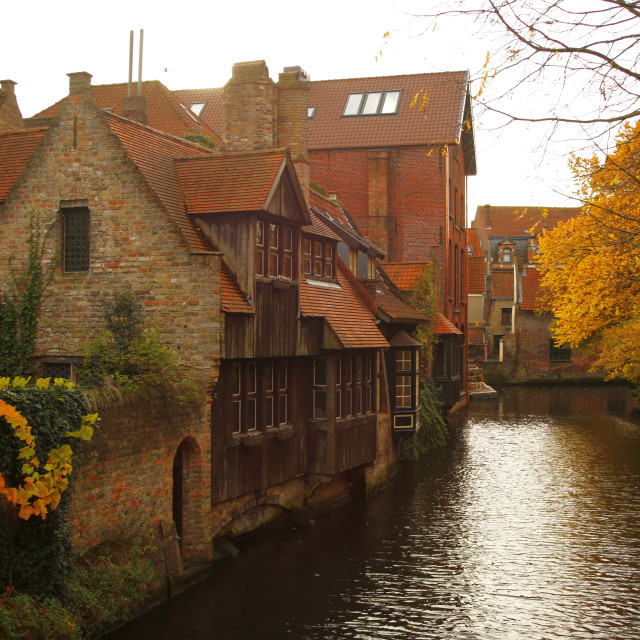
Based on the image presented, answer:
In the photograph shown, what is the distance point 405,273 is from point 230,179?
13923mm

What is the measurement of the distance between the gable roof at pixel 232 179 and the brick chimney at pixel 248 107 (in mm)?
2108

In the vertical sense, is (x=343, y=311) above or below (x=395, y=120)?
below

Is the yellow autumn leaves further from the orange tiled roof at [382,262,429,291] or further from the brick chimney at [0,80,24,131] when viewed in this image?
the brick chimney at [0,80,24,131]

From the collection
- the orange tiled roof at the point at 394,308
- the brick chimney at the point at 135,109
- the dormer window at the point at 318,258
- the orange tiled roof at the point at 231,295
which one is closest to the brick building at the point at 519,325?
the orange tiled roof at the point at 394,308

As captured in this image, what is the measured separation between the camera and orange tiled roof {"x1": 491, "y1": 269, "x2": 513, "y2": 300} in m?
65.6

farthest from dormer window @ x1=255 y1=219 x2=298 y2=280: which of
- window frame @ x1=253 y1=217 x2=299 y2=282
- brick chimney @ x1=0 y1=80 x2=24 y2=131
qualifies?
brick chimney @ x1=0 y1=80 x2=24 y2=131

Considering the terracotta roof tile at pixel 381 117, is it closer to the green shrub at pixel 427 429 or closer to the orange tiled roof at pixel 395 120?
the orange tiled roof at pixel 395 120

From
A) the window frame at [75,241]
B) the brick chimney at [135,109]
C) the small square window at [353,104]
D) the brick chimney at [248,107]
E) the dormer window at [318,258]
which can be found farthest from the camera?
the small square window at [353,104]

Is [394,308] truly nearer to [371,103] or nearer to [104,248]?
[104,248]

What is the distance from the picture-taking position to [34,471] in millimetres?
9805

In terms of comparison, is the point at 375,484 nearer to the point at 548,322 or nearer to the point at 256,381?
the point at 256,381

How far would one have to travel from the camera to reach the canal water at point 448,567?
40.1 feet

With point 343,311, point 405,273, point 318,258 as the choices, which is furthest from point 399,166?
point 343,311

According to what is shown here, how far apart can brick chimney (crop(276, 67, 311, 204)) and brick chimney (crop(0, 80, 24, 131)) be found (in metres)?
12.8
